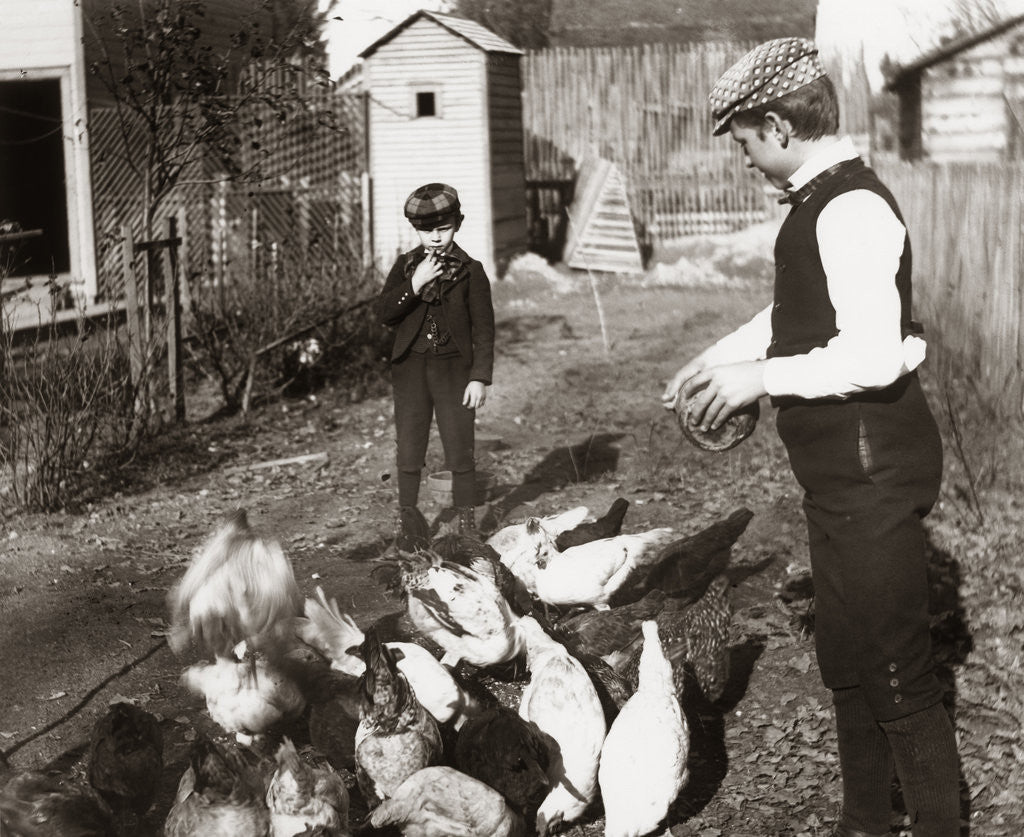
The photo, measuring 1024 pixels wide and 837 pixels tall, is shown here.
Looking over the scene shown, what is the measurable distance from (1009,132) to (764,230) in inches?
193

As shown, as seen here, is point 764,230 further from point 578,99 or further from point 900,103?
point 578,99

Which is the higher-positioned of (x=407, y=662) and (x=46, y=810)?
(x=407, y=662)

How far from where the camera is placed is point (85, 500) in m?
7.74

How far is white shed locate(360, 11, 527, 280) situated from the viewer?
18688 mm

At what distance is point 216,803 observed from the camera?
3.33 metres

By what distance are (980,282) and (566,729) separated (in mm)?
6577

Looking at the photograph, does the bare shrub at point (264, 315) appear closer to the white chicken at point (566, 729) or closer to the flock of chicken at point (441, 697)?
the flock of chicken at point (441, 697)

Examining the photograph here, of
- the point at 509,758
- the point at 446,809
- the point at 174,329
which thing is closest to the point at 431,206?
the point at 509,758

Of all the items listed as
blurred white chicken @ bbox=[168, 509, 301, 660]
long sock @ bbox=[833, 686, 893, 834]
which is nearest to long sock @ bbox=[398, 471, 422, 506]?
blurred white chicken @ bbox=[168, 509, 301, 660]

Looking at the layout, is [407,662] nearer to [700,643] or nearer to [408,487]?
[700,643]

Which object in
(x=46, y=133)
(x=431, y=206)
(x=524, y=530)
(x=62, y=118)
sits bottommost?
(x=524, y=530)

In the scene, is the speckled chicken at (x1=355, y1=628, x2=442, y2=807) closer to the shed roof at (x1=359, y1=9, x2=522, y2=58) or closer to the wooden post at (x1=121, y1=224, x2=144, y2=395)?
the wooden post at (x1=121, y1=224, x2=144, y2=395)

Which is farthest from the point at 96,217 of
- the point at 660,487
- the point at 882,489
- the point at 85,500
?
the point at 882,489

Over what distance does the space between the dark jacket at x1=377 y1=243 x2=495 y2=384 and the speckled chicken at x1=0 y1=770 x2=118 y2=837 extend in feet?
9.65
